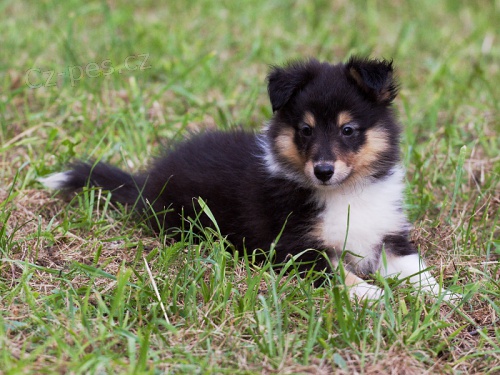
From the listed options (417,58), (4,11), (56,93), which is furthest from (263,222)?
(4,11)

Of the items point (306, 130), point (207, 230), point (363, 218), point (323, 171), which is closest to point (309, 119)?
point (306, 130)

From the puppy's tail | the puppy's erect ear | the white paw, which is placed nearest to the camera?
the white paw

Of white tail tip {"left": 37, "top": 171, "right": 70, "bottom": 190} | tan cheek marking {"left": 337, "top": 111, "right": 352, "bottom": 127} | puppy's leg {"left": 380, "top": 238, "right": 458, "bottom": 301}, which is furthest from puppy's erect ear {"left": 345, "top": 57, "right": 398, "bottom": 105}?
white tail tip {"left": 37, "top": 171, "right": 70, "bottom": 190}

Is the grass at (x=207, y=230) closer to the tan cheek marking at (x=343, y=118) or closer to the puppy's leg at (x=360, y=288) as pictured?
the puppy's leg at (x=360, y=288)

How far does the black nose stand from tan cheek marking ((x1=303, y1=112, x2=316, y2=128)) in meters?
0.26

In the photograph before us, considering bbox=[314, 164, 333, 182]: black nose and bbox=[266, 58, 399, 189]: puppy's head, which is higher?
bbox=[266, 58, 399, 189]: puppy's head

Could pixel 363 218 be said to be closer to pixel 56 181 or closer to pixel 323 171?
pixel 323 171

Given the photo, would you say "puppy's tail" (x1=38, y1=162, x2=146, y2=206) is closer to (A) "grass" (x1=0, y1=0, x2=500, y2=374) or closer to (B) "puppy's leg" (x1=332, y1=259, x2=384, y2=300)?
(A) "grass" (x1=0, y1=0, x2=500, y2=374)

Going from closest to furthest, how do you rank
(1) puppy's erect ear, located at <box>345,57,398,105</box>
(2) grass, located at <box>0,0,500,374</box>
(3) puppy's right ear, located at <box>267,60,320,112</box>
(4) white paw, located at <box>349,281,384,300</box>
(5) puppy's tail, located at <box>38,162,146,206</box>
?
(2) grass, located at <box>0,0,500,374</box> → (4) white paw, located at <box>349,281,384,300</box> → (1) puppy's erect ear, located at <box>345,57,398,105</box> → (3) puppy's right ear, located at <box>267,60,320,112</box> → (5) puppy's tail, located at <box>38,162,146,206</box>

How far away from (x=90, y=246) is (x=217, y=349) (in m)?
1.33

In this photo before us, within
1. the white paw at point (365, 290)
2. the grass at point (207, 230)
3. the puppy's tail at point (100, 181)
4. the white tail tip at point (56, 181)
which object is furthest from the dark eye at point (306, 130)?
the white tail tip at point (56, 181)

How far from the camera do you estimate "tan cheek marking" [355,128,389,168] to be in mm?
4223

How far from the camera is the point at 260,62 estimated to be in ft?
24.5

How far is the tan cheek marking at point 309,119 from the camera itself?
4.17 meters
